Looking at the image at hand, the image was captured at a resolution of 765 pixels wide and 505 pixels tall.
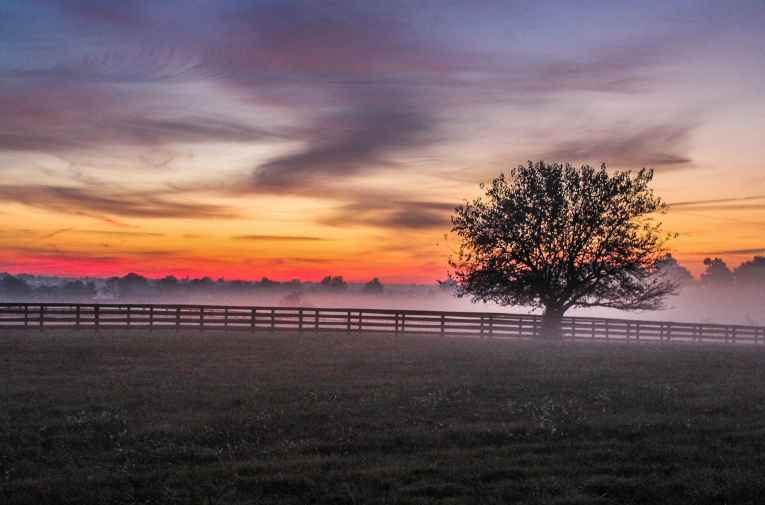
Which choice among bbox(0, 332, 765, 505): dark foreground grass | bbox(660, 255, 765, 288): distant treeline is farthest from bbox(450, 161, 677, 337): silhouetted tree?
bbox(660, 255, 765, 288): distant treeline

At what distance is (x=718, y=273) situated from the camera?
498 ft

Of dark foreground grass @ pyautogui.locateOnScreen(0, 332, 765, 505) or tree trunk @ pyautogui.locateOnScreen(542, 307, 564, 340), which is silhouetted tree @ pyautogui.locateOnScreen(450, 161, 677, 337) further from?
dark foreground grass @ pyautogui.locateOnScreen(0, 332, 765, 505)

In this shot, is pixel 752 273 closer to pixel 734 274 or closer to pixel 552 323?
pixel 734 274

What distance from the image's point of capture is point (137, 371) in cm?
2120

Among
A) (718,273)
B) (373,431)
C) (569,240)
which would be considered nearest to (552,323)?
(569,240)

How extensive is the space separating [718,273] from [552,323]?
134 metres

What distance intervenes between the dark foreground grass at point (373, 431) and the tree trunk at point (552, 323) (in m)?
13.8

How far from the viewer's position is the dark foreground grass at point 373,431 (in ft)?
32.0

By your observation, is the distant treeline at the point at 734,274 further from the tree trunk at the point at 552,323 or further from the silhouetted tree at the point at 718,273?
the tree trunk at the point at 552,323

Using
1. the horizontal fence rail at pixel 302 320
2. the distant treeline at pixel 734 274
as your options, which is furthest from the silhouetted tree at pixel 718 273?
the horizontal fence rail at pixel 302 320

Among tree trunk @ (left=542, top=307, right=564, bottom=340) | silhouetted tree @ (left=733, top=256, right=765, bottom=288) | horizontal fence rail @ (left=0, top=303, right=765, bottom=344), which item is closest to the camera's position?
horizontal fence rail @ (left=0, top=303, right=765, bottom=344)

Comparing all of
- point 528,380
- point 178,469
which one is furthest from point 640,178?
point 178,469

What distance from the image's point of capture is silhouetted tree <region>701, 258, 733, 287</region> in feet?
494

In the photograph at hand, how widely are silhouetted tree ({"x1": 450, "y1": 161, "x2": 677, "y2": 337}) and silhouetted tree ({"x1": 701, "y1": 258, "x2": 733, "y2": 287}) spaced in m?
128
